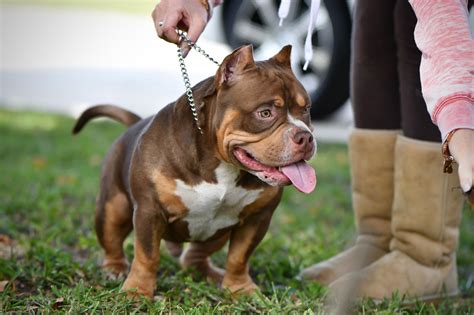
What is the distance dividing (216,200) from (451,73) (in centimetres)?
123

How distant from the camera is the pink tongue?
3.15 metres

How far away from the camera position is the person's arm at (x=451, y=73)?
2.44 m

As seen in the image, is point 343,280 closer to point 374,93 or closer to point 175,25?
point 374,93

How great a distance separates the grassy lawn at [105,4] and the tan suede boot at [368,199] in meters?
16.1

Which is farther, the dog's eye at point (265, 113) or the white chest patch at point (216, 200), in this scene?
the white chest patch at point (216, 200)

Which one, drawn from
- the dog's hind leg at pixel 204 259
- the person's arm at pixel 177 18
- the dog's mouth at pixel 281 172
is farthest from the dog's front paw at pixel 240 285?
the person's arm at pixel 177 18

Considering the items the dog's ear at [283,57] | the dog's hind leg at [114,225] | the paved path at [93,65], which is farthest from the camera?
the paved path at [93,65]

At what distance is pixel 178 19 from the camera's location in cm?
327

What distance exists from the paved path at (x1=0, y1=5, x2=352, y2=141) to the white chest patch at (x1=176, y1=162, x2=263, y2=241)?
4.62m

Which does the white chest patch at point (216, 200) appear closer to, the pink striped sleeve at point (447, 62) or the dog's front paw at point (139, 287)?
the dog's front paw at point (139, 287)

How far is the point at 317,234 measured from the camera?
5.11 m

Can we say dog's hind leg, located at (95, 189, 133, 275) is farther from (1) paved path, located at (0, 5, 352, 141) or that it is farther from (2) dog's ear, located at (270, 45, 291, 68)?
(1) paved path, located at (0, 5, 352, 141)

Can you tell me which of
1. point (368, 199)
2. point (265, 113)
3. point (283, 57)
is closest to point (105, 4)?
point (368, 199)

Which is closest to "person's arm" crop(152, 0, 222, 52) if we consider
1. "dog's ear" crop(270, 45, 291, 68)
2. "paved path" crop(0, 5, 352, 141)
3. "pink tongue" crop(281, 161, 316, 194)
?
"dog's ear" crop(270, 45, 291, 68)
